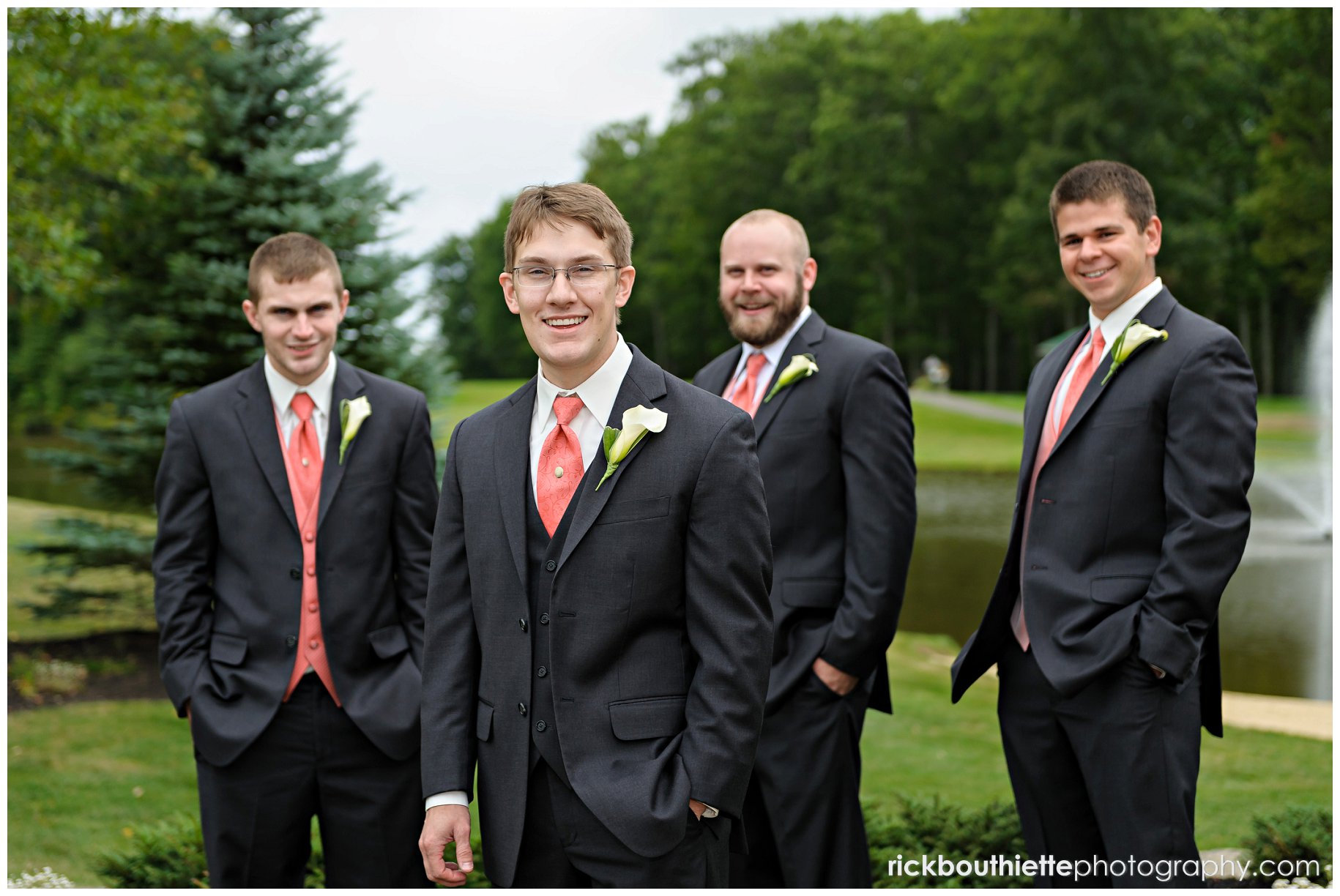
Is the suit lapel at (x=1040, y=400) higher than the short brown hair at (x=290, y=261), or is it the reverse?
the short brown hair at (x=290, y=261)

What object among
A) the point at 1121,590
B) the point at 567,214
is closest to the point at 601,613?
the point at 567,214

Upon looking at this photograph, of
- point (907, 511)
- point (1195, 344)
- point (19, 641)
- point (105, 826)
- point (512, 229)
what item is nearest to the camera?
point (512, 229)

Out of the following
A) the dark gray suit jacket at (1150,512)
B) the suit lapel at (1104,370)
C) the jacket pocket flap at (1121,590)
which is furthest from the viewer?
the suit lapel at (1104,370)

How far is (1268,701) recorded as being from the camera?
9.33m

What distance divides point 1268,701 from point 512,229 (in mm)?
9015

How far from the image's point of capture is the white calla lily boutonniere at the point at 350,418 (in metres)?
3.92

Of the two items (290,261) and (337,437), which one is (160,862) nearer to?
(337,437)

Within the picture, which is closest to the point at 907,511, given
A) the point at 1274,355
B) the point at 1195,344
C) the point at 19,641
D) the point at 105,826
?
the point at 1195,344

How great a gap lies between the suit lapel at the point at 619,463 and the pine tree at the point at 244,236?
22.9ft

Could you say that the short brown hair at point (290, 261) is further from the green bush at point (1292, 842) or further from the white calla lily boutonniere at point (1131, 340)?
the green bush at point (1292, 842)

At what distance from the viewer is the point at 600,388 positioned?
267cm

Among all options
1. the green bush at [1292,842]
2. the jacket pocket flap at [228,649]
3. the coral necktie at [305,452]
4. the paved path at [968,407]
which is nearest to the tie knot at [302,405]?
the coral necktie at [305,452]

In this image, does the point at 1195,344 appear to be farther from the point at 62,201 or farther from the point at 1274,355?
the point at 1274,355

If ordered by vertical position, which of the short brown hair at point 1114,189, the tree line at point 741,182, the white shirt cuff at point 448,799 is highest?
the tree line at point 741,182
